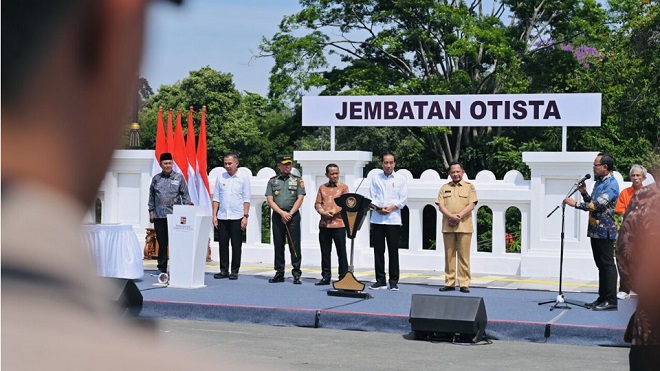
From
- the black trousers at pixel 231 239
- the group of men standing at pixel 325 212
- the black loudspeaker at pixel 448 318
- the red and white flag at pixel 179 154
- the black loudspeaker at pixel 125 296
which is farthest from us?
the red and white flag at pixel 179 154

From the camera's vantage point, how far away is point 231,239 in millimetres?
14117

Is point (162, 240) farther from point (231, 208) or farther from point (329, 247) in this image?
point (329, 247)

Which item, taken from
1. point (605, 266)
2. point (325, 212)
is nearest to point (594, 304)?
point (605, 266)

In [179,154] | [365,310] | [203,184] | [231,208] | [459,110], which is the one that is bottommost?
[365,310]

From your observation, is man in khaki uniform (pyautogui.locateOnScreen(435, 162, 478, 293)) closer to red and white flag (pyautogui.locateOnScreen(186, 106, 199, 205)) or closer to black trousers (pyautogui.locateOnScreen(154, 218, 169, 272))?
black trousers (pyautogui.locateOnScreen(154, 218, 169, 272))

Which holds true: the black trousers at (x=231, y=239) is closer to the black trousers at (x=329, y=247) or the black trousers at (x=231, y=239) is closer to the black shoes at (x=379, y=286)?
the black trousers at (x=329, y=247)

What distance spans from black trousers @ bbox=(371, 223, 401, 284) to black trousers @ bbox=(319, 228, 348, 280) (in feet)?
1.45

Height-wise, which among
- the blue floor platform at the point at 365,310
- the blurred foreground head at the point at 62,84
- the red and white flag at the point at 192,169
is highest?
the red and white flag at the point at 192,169

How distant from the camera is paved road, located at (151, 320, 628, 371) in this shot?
835 centimetres

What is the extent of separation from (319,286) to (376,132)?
27.6 meters

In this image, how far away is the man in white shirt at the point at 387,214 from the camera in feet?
42.8

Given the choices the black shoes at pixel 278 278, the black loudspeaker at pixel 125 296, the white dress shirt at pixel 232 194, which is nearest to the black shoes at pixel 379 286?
the black shoes at pixel 278 278

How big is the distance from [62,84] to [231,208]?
13.4 m

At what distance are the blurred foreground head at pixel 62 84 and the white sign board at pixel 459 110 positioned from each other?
43.5 feet
